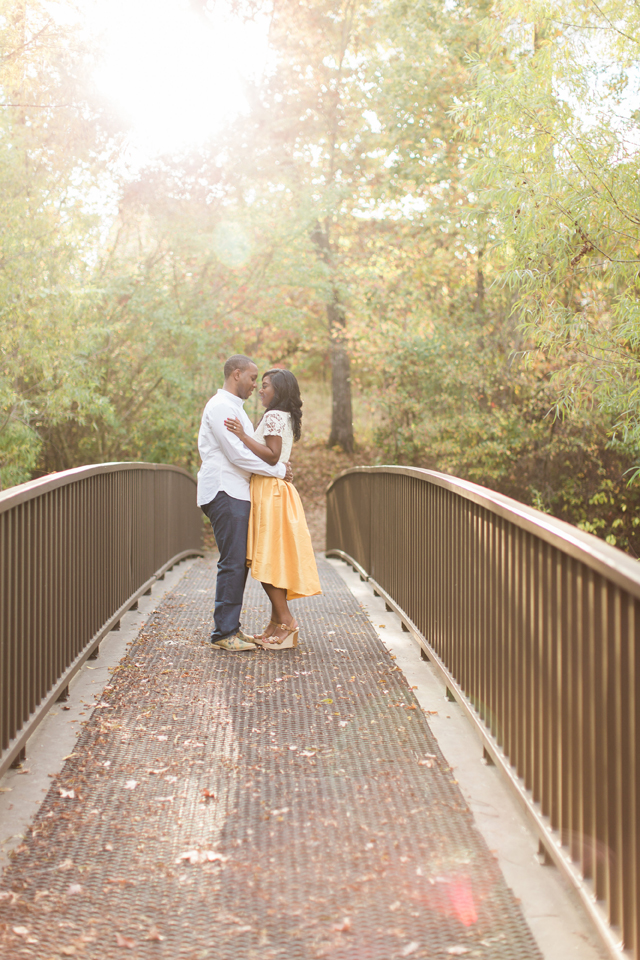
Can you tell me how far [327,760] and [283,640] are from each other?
1813 mm

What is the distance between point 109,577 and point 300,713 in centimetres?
187

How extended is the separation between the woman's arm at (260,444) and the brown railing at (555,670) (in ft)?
3.45

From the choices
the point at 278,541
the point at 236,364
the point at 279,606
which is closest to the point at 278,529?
the point at 278,541

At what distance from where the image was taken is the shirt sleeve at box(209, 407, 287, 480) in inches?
199

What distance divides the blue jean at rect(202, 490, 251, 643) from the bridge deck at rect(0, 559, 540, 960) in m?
0.77

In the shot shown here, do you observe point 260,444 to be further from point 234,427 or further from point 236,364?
point 236,364

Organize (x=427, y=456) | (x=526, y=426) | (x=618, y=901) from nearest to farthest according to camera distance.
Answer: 1. (x=618, y=901)
2. (x=526, y=426)
3. (x=427, y=456)

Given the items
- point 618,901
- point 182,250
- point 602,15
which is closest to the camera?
point 618,901

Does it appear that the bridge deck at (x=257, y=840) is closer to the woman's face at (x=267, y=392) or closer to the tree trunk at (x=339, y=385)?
the woman's face at (x=267, y=392)

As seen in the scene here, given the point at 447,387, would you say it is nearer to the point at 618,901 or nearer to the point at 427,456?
the point at 427,456

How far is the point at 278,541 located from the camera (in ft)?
17.0

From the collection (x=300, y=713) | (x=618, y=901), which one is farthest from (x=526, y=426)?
(x=618, y=901)

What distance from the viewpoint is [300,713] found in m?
3.93

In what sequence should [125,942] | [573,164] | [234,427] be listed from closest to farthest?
[125,942] < [234,427] < [573,164]
